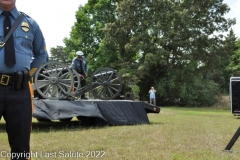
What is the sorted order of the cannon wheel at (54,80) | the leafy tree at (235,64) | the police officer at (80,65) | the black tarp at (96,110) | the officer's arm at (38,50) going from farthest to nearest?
the leafy tree at (235,64), the police officer at (80,65), the cannon wheel at (54,80), the black tarp at (96,110), the officer's arm at (38,50)

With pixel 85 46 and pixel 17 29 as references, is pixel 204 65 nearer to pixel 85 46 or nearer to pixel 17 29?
pixel 85 46

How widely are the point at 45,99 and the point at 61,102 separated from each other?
0.40 metres

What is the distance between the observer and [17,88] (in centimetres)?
300

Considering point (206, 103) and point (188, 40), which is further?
point (206, 103)

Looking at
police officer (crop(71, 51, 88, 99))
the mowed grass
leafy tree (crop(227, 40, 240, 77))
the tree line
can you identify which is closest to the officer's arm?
the mowed grass

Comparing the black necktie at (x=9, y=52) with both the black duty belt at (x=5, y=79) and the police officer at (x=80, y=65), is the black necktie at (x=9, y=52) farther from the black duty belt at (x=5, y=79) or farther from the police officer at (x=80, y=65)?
the police officer at (x=80, y=65)

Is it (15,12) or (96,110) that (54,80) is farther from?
(15,12)

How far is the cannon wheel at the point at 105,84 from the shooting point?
1088 cm

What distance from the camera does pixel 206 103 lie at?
32.1 m

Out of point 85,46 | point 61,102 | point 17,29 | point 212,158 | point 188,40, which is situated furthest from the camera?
point 85,46

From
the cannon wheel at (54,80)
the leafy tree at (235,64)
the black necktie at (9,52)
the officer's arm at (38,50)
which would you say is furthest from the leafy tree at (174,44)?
the black necktie at (9,52)

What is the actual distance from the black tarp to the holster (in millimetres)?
5397

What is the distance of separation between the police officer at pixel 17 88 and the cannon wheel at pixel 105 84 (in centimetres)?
771

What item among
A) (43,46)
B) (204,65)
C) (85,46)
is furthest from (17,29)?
(85,46)
